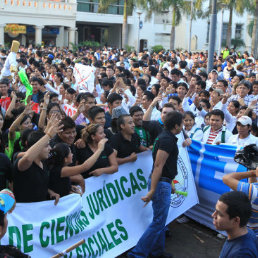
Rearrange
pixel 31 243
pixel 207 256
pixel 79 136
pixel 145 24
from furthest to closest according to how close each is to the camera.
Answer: pixel 145 24, pixel 79 136, pixel 207 256, pixel 31 243

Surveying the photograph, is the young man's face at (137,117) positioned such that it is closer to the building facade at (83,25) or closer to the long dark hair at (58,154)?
the long dark hair at (58,154)

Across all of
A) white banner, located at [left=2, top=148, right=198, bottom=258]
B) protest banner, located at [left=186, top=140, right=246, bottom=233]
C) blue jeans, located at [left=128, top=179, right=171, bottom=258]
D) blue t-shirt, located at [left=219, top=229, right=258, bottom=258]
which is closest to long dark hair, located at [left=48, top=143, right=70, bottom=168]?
white banner, located at [left=2, top=148, right=198, bottom=258]

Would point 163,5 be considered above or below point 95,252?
above

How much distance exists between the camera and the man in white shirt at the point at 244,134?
5.58 meters

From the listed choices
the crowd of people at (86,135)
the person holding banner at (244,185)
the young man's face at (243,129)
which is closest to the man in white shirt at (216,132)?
the crowd of people at (86,135)

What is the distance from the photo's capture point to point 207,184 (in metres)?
5.79

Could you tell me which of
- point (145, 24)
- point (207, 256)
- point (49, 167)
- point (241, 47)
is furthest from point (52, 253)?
point (241, 47)

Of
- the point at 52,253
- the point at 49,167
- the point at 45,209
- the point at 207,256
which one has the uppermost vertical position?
the point at 49,167

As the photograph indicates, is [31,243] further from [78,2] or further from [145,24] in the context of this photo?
[145,24]

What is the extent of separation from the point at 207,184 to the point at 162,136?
1415 mm

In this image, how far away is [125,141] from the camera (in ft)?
17.4

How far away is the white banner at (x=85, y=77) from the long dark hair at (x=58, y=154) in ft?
14.5

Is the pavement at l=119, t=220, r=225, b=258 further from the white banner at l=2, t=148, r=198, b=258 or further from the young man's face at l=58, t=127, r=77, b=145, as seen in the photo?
the young man's face at l=58, t=127, r=77, b=145

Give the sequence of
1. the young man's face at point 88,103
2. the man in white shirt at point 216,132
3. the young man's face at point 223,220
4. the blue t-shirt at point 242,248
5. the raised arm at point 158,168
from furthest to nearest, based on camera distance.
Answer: the young man's face at point 88,103, the man in white shirt at point 216,132, the raised arm at point 158,168, the young man's face at point 223,220, the blue t-shirt at point 242,248
